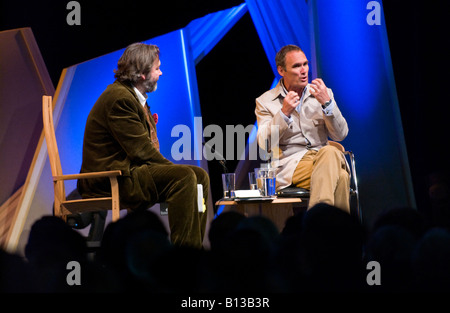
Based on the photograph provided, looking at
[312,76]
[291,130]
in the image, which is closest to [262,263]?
[291,130]

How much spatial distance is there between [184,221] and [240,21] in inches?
101

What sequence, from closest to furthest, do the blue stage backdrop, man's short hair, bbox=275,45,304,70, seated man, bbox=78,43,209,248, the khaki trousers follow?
seated man, bbox=78,43,209,248, the khaki trousers, man's short hair, bbox=275,45,304,70, the blue stage backdrop

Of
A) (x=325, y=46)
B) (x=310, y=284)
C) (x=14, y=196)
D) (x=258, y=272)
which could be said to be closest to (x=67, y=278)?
(x=258, y=272)

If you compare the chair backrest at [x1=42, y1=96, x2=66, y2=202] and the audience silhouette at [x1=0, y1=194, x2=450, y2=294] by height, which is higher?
the chair backrest at [x1=42, y1=96, x2=66, y2=202]

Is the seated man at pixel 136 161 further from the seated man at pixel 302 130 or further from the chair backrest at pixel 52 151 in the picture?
the seated man at pixel 302 130

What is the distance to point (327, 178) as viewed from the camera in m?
2.91

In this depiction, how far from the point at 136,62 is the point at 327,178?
135cm

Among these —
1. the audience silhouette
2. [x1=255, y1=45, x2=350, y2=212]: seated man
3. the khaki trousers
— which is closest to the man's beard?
[x1=255, y1=45, x2=350, y2=212]: seated man

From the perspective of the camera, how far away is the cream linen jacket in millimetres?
3239

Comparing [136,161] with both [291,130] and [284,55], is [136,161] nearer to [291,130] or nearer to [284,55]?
[291,130]

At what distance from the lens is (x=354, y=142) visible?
3.79 metres

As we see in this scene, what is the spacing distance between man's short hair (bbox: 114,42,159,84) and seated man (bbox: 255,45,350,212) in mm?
860

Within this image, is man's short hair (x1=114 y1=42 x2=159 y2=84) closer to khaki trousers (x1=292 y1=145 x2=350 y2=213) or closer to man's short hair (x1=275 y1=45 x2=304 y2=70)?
man's short hair (x1=275 y1=45 x2=304 y2=70)

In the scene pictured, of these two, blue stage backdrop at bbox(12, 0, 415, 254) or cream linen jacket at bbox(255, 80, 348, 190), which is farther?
blue stage backdrop at bbox(12, 0, 415, 254)
